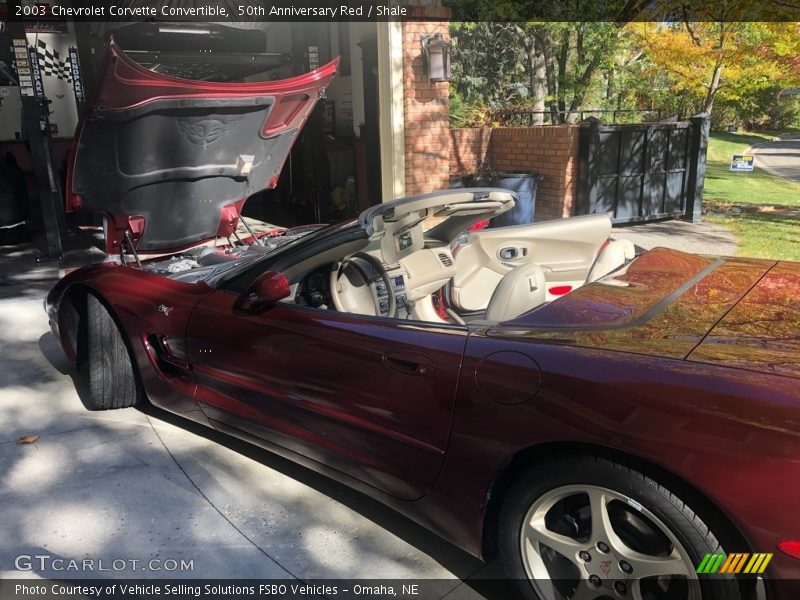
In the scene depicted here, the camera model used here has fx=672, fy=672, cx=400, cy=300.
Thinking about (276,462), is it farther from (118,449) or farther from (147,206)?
(147,206)

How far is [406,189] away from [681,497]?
22.9 ft

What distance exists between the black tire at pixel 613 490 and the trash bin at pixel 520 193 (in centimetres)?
653

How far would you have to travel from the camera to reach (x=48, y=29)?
33.4ft

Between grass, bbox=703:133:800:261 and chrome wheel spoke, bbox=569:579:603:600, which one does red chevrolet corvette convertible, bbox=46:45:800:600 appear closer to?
chrome wheel spoke, bbox=569:579:603:600

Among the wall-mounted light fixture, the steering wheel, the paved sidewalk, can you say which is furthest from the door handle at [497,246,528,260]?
the wall-mounted light fixture

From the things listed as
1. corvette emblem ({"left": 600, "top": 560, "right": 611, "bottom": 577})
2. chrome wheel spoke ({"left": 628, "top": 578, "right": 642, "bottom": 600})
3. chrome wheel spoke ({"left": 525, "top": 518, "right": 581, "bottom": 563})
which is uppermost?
chrome wheel spoke ({"left": 525, "top": 518, "right": 581, "bottom": 563})

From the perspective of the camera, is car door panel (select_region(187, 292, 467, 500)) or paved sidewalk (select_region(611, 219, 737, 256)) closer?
car door panel (select_region(187, 292, 467, 500))

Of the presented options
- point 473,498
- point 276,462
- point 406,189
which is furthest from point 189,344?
point 406,189

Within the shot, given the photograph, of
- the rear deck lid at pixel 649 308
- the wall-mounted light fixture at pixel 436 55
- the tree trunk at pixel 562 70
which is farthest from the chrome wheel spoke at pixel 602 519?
the tree trunk at pixel 562 70

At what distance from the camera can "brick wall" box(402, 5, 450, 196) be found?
8.12 m

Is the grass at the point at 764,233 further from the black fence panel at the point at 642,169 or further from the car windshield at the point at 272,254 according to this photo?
the car windshield at the point at 272,254

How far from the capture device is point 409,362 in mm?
2361

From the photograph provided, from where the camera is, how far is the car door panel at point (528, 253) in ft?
12.6

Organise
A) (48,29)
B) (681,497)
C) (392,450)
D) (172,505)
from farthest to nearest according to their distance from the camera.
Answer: (48,29), (172,505), (392,450), (681,497)
